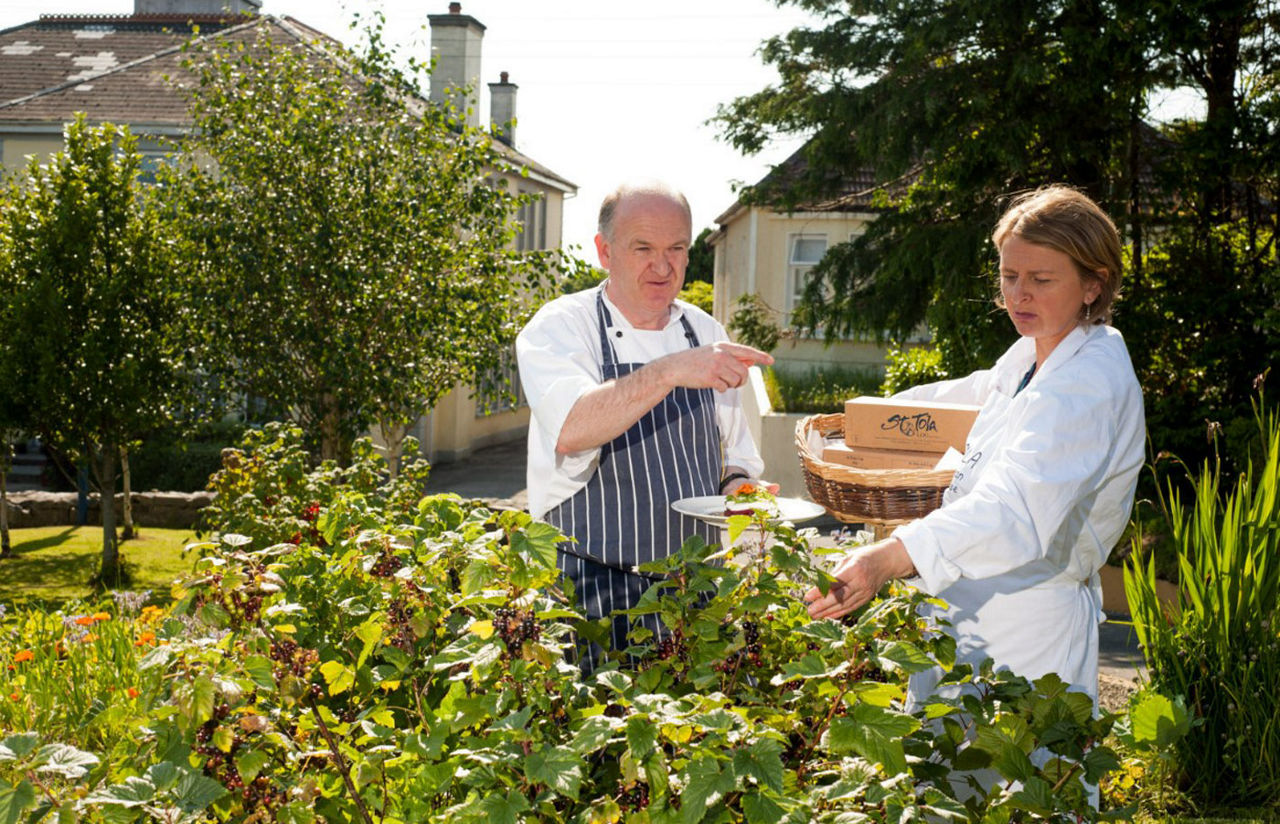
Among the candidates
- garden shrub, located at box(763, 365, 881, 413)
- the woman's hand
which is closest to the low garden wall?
garden shrub, located at box(763, 365, 881, 413)

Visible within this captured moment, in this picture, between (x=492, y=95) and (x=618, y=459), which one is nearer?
(x=618, y=459)

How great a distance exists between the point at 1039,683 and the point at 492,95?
1319 inches

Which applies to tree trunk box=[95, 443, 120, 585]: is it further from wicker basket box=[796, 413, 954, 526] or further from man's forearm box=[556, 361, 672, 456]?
man's forearm box=[556, 361, 672, 456]

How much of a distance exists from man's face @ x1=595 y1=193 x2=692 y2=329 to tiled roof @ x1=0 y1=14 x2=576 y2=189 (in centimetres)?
1891

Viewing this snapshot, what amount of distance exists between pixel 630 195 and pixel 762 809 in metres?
1.76

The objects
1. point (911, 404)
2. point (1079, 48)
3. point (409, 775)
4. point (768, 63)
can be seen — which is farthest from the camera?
point (768, 63)

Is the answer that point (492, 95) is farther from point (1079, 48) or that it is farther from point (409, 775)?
point (409, 775)

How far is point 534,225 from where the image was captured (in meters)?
32.4

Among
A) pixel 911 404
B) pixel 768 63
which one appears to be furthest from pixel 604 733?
pixel 768 63

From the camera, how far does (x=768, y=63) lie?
12969 millimetres

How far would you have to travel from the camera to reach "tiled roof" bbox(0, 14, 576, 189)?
22391mm

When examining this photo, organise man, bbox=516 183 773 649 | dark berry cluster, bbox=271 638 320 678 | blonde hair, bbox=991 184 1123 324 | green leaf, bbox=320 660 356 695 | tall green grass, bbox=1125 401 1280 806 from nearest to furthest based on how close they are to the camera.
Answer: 1. dark berry cluster, bbox=271 638 320 678
2. green leaf, bbox=320 660 356 695
3. blonde hair, bbox=991 184 1123 324
4. man, bbox=516 183 773 649
5. tall green grass, bbox=1125 401 1280 806

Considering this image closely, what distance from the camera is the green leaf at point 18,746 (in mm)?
1490

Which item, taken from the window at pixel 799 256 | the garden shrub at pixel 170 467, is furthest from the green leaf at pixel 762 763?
the window at pixel 799 256
